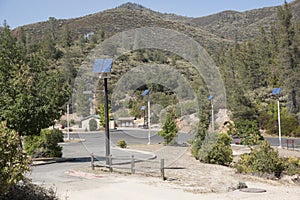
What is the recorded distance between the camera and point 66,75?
67750 millimetres

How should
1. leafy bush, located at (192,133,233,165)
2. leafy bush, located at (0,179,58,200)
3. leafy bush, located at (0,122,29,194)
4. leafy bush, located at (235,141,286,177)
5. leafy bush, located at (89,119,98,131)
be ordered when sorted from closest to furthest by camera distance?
leafy bush, located at (0,122,29,194) < leafy bush, located at (0,179,58,200) < leafy bush, located at (235,141,286,177) < leafy bush, located at (192,133,233,165) < leafy bush, located at (89,119,98,131)

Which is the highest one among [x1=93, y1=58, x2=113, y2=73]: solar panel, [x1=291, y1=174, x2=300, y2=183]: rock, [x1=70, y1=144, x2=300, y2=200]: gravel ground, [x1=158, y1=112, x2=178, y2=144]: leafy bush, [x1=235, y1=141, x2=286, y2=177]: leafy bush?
[x1=93, y1=58, x2=113, y2=73]: solar panel

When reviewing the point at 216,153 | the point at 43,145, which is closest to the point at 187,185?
the point at 216,153

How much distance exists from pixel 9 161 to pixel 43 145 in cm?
1456

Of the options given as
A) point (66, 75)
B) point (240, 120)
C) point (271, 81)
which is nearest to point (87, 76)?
point (240, 120)

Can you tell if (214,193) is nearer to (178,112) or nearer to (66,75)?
(178,112)

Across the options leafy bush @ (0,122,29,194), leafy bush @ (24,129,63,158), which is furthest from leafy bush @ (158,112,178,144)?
leafy bush @ (0,122,29,194)

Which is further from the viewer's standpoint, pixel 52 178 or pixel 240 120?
pixel 240 120

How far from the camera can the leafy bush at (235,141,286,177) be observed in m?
16.3

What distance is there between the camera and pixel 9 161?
8.10 m

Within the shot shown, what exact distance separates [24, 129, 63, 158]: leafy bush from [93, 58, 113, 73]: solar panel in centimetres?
694

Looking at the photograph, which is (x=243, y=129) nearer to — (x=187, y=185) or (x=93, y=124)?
(x=93, y=124)

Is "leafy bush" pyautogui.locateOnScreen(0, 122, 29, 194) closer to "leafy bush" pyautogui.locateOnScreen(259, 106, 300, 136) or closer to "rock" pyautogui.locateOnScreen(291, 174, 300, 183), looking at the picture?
"rock" pyautogui.locateOnScreen(291, 174, 300, 183)

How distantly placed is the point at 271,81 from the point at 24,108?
42747 mm
